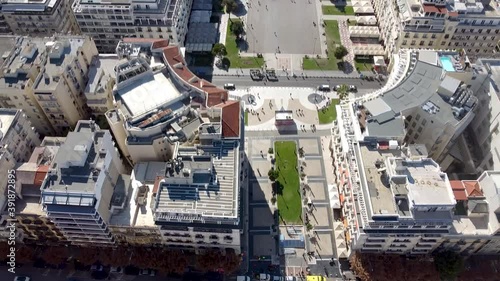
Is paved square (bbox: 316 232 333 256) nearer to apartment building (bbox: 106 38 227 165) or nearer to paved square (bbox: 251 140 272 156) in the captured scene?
paved square (bbox: 251 140 272 156)

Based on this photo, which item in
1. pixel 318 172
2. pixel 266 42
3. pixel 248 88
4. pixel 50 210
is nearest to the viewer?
pixel 50 210

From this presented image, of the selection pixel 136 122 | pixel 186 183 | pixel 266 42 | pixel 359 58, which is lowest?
pixel 186 183

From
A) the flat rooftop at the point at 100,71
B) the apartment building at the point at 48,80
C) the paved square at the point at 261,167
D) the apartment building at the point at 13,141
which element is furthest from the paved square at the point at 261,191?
the apartment building at the point at 13,141

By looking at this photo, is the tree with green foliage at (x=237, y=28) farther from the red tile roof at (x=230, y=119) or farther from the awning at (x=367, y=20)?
the red tile roof at (x=230, y=119)

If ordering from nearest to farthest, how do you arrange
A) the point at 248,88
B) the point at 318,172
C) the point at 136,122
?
the point at 136,122
the point at 318,172
the point at 248,88

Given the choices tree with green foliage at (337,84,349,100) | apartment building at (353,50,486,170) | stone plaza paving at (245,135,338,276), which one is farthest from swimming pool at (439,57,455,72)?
stone plaza paving at (245,135,338,276)

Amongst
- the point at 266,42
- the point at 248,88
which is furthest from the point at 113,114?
the point at 266,42

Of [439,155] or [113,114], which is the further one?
[439,155]

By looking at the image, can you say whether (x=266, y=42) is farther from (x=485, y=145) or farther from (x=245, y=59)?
(x=485, y=145)
